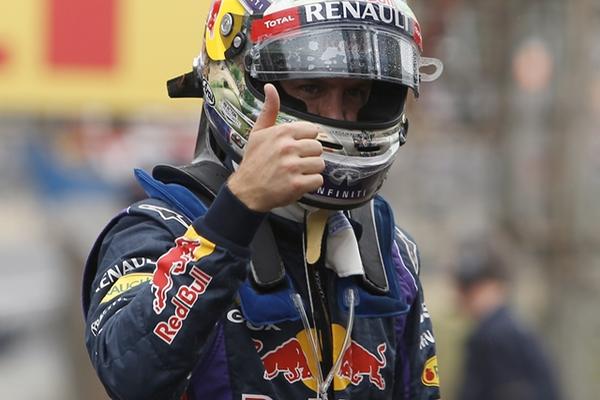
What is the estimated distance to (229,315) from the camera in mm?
2816

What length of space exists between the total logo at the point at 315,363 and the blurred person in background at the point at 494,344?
4.77m

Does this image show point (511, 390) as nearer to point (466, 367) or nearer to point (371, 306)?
point (466, 367)

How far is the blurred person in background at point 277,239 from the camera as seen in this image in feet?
8.54

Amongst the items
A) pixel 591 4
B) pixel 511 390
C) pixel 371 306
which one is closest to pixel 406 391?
pixel 371 306

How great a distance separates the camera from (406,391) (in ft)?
10.3

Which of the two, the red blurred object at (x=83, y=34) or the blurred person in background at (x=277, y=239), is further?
the red blurred object at (x=83, y=34)

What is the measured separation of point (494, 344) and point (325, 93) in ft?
16.2

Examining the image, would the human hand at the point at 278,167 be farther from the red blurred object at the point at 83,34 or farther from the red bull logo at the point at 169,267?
the red blurred object at the point at 83,34

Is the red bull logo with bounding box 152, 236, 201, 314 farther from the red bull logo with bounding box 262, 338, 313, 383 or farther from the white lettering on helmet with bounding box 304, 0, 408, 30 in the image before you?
the white lettering on helmet with bounding box 304, 0, 408, 30

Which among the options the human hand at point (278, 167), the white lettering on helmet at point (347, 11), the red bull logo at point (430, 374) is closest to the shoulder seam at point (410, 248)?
the red bull logo at point (430, 374)

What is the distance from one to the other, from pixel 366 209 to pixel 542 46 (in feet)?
Answer: 26.6

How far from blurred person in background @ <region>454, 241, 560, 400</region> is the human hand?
524 centimetres

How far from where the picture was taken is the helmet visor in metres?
2.88

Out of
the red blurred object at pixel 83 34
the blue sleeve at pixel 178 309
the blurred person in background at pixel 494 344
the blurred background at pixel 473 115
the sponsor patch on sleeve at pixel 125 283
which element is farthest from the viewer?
the red blurred object at pixel 83 34
